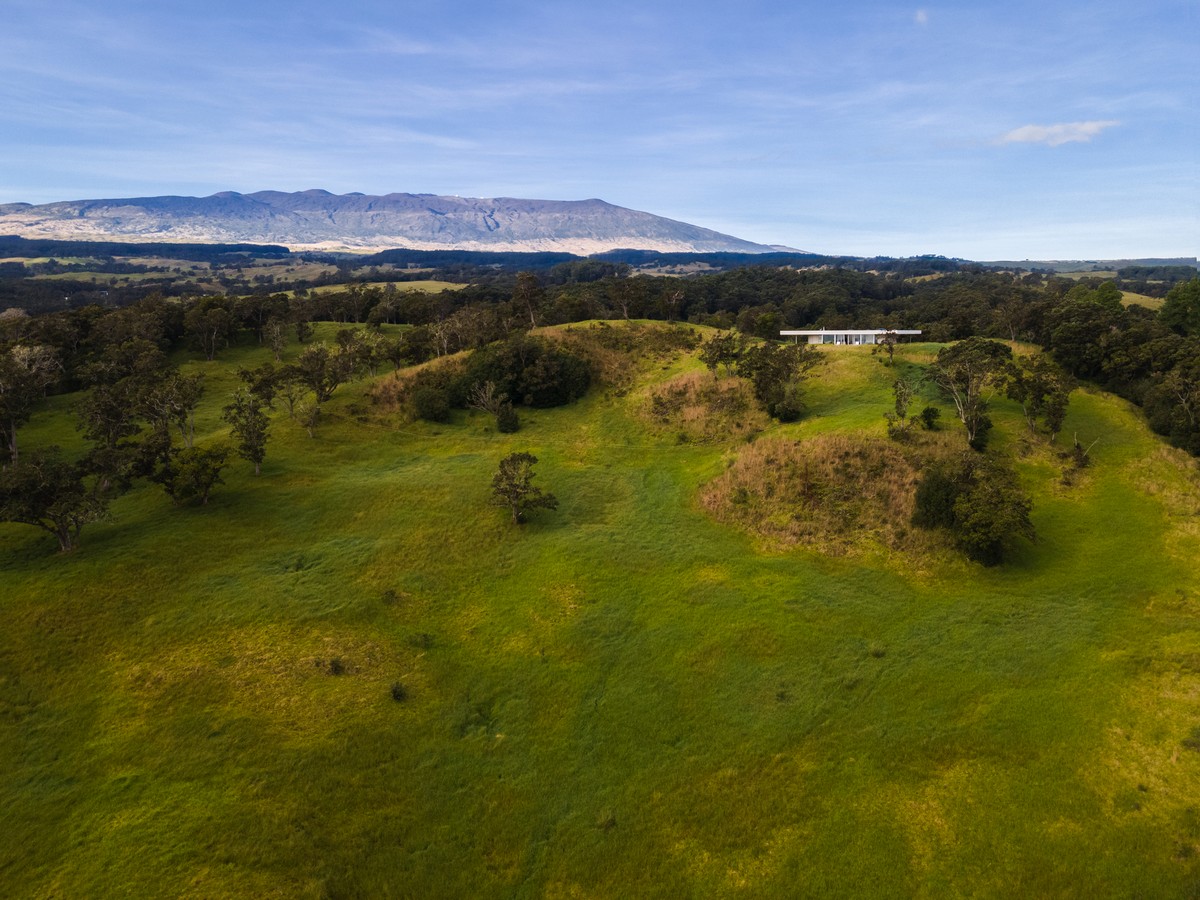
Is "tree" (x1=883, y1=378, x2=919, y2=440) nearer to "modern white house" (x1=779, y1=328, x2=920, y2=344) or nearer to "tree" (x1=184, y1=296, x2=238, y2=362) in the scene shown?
"modern white house" (x1=779, y1=328, x2=920, y2=344)

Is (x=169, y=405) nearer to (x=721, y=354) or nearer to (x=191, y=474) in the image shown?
(x=191, y=474)

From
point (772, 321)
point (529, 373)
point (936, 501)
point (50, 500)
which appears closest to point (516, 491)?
point (50, 500)

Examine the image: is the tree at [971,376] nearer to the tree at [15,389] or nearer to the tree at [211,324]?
the tree at [15,389]

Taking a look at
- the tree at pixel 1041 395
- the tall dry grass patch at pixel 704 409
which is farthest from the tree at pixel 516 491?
the tree at pixel 1041 395

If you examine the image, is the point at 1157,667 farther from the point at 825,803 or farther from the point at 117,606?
the point at 117,606

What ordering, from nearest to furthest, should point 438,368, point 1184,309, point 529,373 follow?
point 529,373 < point 438,368 < point 1184,309
